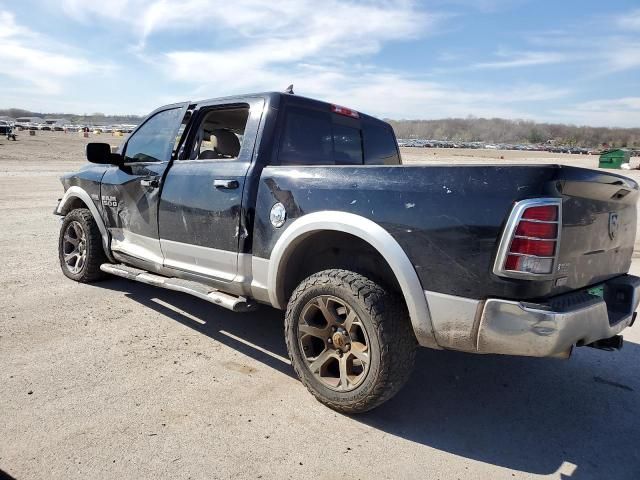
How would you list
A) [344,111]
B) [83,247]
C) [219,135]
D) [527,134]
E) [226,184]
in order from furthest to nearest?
[527,134] → [83,247] → [219,135] → [344,111] → [226,184]

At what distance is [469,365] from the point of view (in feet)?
12.2

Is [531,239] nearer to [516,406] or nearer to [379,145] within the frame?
[516,406]

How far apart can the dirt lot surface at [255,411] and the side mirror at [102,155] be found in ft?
4.64

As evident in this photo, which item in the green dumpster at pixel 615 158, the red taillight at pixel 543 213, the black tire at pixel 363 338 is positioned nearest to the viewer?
the red taillight at pixel 543 213

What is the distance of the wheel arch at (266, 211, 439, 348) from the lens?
259 cm

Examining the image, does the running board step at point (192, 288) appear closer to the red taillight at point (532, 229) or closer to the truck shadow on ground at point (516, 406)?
the truck shadow on ground at point (516, 406)

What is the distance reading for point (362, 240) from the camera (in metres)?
2.98

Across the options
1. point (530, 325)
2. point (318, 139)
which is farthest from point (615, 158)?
point (530, 325)

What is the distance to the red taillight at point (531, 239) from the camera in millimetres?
2248

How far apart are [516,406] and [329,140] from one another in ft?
8.03

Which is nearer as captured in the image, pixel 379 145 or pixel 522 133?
pixel 379 145

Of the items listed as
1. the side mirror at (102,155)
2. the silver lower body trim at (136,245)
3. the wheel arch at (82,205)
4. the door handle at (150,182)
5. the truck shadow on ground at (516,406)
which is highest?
the side mirror at (102,155)

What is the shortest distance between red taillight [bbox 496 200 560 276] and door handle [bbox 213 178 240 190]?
1.94 m

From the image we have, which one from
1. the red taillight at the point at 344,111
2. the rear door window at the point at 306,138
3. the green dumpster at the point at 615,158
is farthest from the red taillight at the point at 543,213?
the green dumpster at the point at 615,158
